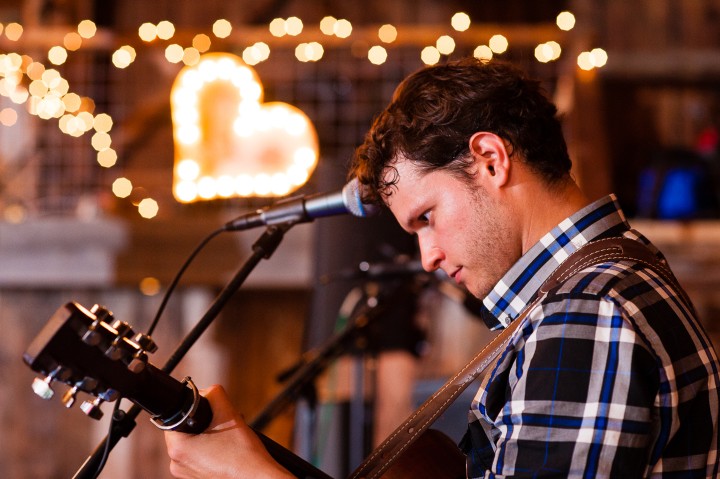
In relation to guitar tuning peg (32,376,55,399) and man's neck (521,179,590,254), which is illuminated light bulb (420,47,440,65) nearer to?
man's neck (521,179,590,254)

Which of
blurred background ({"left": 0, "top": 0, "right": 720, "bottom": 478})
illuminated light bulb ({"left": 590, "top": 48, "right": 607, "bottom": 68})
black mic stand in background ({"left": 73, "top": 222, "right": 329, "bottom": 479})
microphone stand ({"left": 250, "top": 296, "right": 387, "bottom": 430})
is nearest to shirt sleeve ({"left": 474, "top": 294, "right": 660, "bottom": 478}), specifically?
black mic stand in background ({"left": 73, "top": 222, "right": 329, "bottom": 479})

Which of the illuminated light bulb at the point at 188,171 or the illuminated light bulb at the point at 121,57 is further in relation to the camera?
the illuminated light bulb at the point at 121,57

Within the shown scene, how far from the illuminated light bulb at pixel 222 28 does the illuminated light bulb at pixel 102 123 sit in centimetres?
89

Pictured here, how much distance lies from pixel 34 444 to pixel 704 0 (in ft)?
16.7

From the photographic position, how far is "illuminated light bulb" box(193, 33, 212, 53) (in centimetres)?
466

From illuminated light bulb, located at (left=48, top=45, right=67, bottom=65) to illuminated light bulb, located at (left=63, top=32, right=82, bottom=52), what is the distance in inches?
4.0

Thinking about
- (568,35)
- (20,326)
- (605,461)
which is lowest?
(20,326)

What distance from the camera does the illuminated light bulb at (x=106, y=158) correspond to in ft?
16.9

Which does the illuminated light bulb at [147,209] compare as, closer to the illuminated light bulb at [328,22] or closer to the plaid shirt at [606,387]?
the illuminated light bulb at [328,22]

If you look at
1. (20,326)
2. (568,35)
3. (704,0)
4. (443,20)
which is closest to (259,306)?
(20,326)

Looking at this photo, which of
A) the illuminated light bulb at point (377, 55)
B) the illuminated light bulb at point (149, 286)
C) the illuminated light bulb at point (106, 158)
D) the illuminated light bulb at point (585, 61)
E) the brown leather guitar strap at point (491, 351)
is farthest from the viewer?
the illuminated light bulb at point (106, 158)

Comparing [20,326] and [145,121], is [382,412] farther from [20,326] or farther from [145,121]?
Result: [145,121]

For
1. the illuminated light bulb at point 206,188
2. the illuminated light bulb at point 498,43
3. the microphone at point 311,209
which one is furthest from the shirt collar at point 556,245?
the illuminated light bulb at point 498,43

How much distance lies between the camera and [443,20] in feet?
19.8
